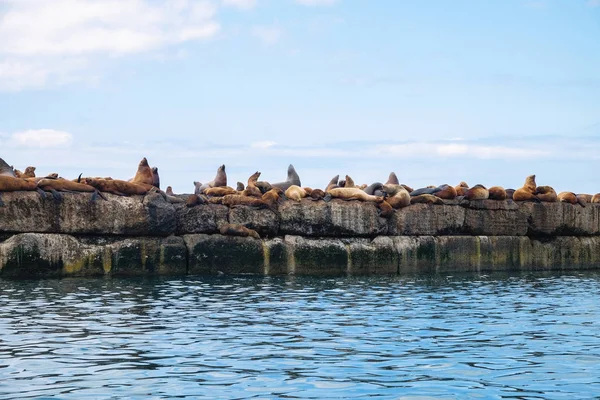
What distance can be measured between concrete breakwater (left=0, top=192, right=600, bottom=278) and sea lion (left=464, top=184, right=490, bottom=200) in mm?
137

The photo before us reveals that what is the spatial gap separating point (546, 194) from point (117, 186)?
11.8 m

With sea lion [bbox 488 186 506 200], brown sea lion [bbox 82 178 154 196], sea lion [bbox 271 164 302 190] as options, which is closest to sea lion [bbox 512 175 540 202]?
sea lion [bbox 488 186 506 200]

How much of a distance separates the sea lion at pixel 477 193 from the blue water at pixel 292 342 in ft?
19.1

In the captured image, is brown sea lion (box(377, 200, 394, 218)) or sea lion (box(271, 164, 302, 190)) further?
sea lion (box(271, 164, 302, 190))

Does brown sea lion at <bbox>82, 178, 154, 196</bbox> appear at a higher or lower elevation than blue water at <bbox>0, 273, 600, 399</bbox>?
higher

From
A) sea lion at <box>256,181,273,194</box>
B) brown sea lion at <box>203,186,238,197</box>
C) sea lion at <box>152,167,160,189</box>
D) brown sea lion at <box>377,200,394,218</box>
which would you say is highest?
sea lion at <box>152,167,160,189</box>

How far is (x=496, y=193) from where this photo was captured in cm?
2175

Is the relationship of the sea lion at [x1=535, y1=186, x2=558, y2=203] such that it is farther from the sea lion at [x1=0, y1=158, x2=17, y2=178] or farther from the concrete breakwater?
the sea lion at [x1=0, y1=158, x2=17, y2=178]

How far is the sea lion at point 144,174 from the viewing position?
19.4 meters

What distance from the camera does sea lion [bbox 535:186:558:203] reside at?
22.9 metres

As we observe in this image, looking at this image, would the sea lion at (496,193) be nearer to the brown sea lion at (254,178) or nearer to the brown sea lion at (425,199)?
the brown sea lion at (425,199)

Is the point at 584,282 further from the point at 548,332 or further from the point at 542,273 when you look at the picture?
the point at 548,332

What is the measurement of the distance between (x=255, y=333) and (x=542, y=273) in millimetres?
13377

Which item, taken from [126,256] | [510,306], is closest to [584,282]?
[510,306]
